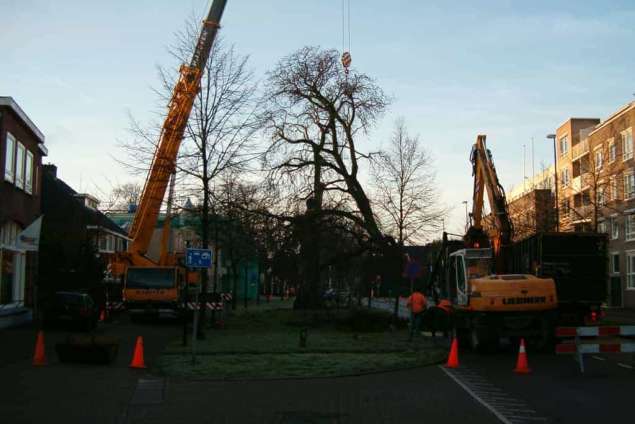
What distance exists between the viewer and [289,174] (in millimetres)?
34562

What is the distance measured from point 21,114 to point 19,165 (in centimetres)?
238

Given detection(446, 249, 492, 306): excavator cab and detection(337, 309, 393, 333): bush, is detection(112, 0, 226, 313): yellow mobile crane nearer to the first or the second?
detection(337, 309, 393, 333): bush

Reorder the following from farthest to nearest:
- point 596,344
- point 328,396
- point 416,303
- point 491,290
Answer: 1. point 416,303
2. point 491,290
3. point 596,344
4. point 328,396

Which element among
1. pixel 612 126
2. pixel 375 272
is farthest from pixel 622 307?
pixel 375 272

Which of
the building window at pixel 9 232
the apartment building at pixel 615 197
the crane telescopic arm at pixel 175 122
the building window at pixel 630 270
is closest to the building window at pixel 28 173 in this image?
the building window at pixel 9 232

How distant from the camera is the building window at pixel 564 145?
72.3 metres

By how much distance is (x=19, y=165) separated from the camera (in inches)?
1252

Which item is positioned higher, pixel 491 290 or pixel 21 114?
pixel 21 114

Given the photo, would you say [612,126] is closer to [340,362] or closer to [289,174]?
[289,174]

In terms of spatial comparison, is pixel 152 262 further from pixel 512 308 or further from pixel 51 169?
pixel 51 169

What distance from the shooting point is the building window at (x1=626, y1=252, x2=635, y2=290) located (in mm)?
54766

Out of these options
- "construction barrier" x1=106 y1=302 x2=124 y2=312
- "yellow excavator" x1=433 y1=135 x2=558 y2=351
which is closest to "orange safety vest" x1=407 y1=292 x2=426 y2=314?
"yellow excavator" x1=433 y1=135 x2=558 y2=351

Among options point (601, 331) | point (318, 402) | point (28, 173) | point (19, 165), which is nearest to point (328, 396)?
point (318, 402)

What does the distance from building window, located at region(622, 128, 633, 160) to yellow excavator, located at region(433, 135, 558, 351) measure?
30604mm
